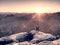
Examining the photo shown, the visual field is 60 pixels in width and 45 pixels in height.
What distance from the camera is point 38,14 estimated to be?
2207 mm

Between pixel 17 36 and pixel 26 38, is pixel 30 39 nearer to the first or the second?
pixel 26 38

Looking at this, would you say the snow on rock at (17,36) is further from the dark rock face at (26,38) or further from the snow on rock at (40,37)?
the snow on rock at (40,37)

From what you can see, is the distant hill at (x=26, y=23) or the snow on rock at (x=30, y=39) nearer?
the snow on rock at (x=30, y=39)

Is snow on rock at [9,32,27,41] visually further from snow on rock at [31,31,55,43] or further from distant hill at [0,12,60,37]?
snow on rock at [31,31,55,43]

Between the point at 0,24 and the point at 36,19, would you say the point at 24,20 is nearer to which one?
the point at 36,19

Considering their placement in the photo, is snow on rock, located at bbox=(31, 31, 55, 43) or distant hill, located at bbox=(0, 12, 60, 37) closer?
snow on rock, located at bbox=(31, 31, 55, 43)

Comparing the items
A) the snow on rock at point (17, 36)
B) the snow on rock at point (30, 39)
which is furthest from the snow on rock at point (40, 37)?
the snow on rock at point (17, 36)

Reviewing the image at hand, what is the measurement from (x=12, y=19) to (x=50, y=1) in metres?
0.60

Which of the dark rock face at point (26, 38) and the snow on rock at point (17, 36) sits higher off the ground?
the snow on rock at point (17, 36)

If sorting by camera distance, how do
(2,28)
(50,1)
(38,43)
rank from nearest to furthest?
(38,43) < (2,28) < (50,1)

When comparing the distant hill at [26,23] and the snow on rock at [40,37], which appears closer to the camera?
the snow on rock at [40,37]

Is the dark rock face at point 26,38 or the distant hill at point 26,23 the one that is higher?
the distant hill at point 26,23

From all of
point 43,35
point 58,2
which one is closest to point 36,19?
point 43,35

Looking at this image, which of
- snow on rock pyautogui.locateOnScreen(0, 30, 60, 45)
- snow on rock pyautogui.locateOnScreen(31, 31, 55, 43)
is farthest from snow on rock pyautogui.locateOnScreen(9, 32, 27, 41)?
snow on rock pyautogui.locateOnScreen(31, 31, 55, 43)
